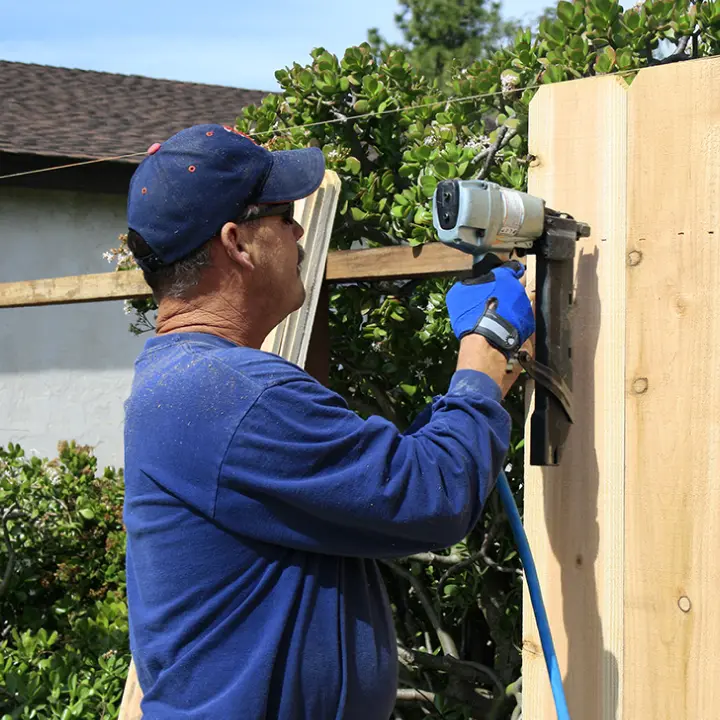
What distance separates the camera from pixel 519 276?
1905 mm

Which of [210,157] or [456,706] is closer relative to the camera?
[210,157]

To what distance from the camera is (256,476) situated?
5.25 feet

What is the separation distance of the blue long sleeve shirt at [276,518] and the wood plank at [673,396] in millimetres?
372

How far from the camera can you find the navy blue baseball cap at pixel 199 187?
179 cm

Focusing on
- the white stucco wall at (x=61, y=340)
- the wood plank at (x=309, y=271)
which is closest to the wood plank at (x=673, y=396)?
the wood plank at (x=309, y=271)

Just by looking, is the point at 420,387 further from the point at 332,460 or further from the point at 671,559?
the point at 332,460

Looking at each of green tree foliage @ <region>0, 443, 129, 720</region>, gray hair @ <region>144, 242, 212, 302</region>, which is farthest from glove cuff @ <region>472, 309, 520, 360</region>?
green tree foliage @ <region>0, 443, 129, 720</region>

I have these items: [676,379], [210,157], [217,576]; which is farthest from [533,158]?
[217,576]

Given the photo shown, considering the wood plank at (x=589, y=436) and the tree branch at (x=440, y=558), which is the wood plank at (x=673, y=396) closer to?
the wood plank at (x=589, y=436)

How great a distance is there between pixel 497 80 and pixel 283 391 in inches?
81.7

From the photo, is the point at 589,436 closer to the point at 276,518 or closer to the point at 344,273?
the point at 276,518

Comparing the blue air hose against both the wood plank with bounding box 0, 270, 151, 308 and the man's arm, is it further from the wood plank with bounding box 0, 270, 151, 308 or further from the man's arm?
the wood plank with bounding box 0, 270, 151, 308

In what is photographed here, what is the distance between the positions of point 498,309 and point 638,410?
1.23 feet

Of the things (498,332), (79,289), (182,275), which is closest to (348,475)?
(498,332)
